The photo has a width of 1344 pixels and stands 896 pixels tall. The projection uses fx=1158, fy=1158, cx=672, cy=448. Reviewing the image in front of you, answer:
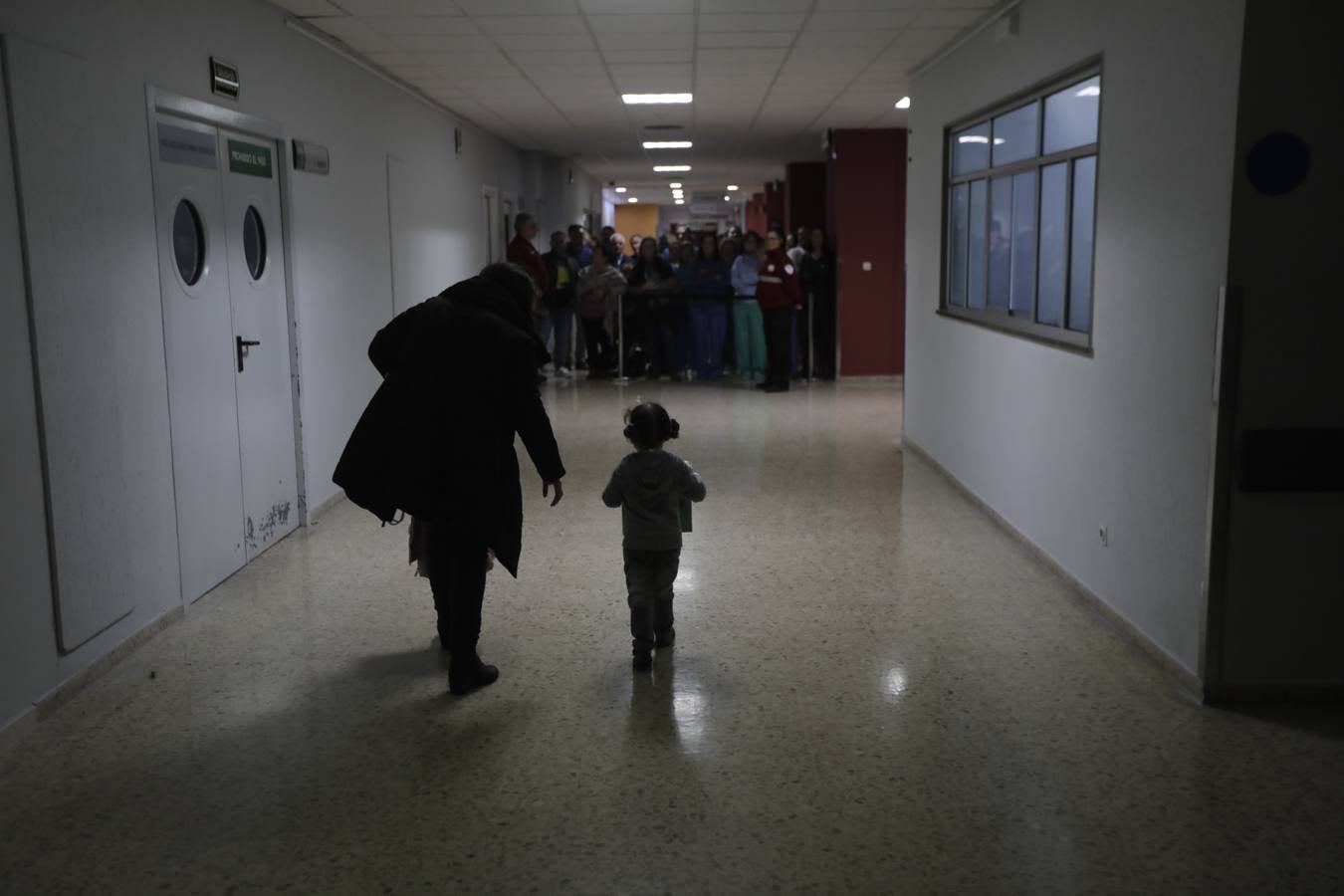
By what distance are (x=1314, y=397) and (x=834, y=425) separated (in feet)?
20.1

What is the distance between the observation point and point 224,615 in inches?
186

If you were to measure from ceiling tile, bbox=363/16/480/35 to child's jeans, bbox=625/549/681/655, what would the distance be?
3.67 m

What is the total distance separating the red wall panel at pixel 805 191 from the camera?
53.3ft

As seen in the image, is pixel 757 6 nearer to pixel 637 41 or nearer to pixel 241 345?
pixel 637 41

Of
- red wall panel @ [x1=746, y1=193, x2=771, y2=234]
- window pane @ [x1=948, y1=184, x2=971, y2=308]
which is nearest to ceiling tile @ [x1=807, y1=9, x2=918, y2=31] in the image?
window pane @ [x1=948, y1=184, x2=971, y2=308]

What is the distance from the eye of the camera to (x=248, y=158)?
5.48m

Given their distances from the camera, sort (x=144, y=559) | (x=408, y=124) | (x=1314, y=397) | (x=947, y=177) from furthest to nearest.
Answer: (x=408, y=124), (x=947, y=177), (x=144, y=559), (x=1314, y=397)

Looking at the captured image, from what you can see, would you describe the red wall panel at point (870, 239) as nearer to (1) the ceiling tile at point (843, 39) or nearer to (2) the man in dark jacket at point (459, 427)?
(1) the ceiling tile at point (843, 39)

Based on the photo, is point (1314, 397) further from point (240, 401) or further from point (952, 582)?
point (240, 401)

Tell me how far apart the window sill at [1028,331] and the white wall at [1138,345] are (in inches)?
2.1

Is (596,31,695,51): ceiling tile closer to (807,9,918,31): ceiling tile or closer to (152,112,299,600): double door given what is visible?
(807,9,918,31): ceiling tile

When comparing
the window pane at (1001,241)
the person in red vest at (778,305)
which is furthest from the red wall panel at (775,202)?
the window pane at (1001,241)

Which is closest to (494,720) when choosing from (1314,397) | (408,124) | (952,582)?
(952,582)

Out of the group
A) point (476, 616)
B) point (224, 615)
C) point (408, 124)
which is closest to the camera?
point (476, 616)
